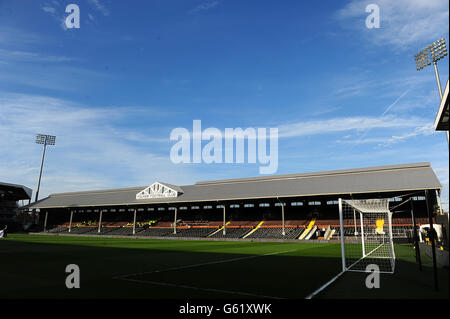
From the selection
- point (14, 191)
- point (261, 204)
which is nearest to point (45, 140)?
point (14, 191)

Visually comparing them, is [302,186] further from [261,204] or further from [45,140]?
[45,140]

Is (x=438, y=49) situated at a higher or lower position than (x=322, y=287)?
higher

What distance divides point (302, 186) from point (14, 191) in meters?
60.8

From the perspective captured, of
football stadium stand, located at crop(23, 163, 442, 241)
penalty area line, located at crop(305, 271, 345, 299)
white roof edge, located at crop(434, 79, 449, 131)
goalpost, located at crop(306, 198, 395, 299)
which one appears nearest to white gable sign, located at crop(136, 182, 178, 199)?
football stadium stand, located at crop(23, 163, 442, 241)

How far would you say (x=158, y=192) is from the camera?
161 ft

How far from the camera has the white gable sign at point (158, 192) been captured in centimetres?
4784

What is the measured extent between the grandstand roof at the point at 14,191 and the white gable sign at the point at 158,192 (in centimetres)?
2927

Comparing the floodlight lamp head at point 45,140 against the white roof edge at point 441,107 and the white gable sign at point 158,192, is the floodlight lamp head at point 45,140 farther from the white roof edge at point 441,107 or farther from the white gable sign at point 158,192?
the white roof edge at point 441,107

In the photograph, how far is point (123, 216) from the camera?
58.0m

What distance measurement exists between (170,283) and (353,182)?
33866mm

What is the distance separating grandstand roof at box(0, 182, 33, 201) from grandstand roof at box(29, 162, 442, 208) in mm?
6954

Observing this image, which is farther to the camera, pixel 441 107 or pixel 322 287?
pixel 322 287
